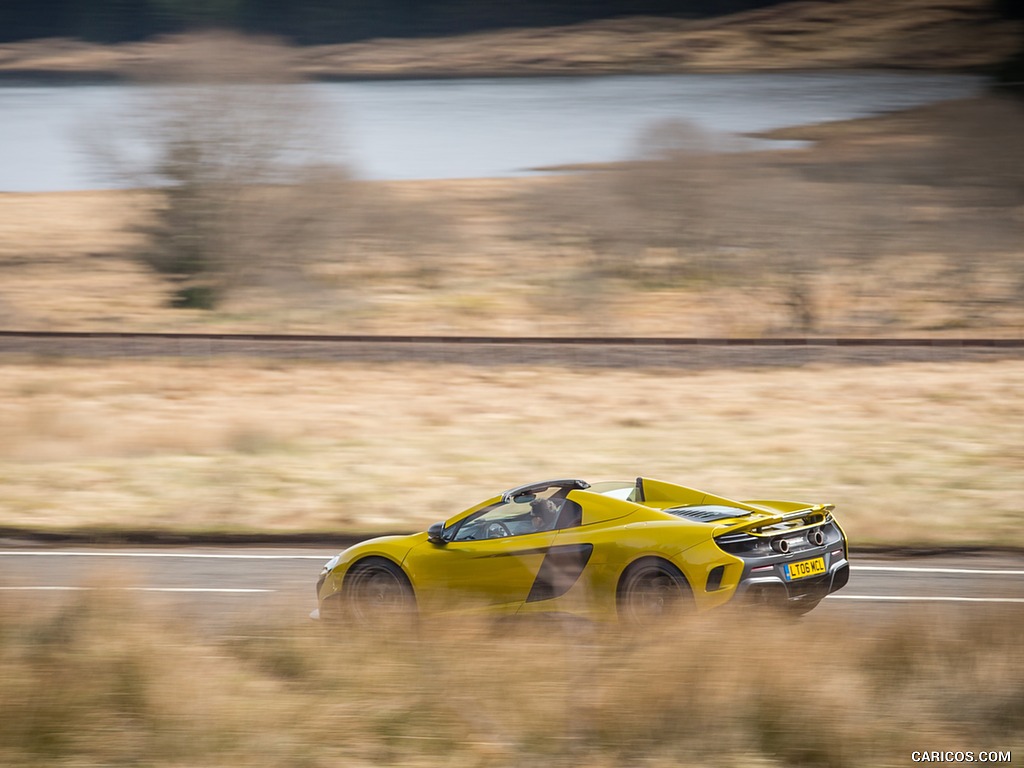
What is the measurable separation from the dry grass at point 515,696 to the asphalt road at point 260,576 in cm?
158

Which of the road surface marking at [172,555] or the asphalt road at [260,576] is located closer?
the asphalt road at [260,576]

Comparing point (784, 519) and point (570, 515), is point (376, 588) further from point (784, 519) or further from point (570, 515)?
point (784, 519)

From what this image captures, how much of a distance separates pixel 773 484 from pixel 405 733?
10011 millimetres

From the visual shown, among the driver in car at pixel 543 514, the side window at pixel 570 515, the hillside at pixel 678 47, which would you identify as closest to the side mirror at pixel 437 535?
the driver in car at pixel 543 514

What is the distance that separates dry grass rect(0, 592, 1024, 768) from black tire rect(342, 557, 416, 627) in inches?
42.1

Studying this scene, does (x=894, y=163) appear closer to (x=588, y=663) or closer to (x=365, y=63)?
(x=365, y=63)

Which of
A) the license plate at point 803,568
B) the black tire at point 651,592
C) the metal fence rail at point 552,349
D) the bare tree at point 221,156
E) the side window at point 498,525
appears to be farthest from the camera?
the bare tree at point 221,156

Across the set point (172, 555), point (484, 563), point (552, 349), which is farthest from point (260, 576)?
point (552, 349)

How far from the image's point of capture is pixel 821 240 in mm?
34125

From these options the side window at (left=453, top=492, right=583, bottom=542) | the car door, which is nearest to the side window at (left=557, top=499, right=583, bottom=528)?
the side window at (left=453, top=492, right=583, bottom=542)

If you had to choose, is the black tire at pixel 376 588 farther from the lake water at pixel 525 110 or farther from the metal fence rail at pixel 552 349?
the lake water at pixel 525 110

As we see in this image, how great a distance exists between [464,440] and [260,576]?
7.01 metres

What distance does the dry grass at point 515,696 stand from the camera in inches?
229

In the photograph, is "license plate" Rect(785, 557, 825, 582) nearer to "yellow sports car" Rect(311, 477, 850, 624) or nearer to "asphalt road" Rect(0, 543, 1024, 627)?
"yellow sports car" Rect(311, 477, 850, 624)
